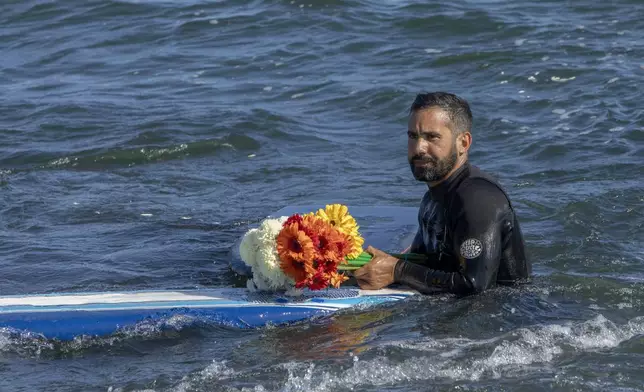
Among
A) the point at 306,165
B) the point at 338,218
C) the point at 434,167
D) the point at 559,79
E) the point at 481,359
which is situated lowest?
the point at 481,359

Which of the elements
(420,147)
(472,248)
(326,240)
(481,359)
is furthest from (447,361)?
(420,147)

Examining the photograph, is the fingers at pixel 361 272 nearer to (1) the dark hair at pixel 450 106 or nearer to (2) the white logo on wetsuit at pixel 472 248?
(2) the white logo on wetsuit at pixel 472 248

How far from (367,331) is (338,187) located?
3762mm

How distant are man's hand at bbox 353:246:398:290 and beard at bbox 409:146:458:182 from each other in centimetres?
49

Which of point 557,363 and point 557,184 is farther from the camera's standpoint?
point 557,184

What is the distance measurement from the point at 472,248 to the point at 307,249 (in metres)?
→ 0.89

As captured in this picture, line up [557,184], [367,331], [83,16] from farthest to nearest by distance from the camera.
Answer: [83,16] → [557,184] → [367,331]

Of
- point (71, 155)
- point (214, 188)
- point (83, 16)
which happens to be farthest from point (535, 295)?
point (83, 16)

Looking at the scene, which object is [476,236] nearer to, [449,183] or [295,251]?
[449,183]

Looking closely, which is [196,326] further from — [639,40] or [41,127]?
[639,40]

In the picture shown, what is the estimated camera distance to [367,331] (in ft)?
20.2

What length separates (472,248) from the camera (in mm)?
5887

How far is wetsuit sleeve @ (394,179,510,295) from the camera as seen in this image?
5891mm

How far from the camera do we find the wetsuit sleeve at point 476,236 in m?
5.89
